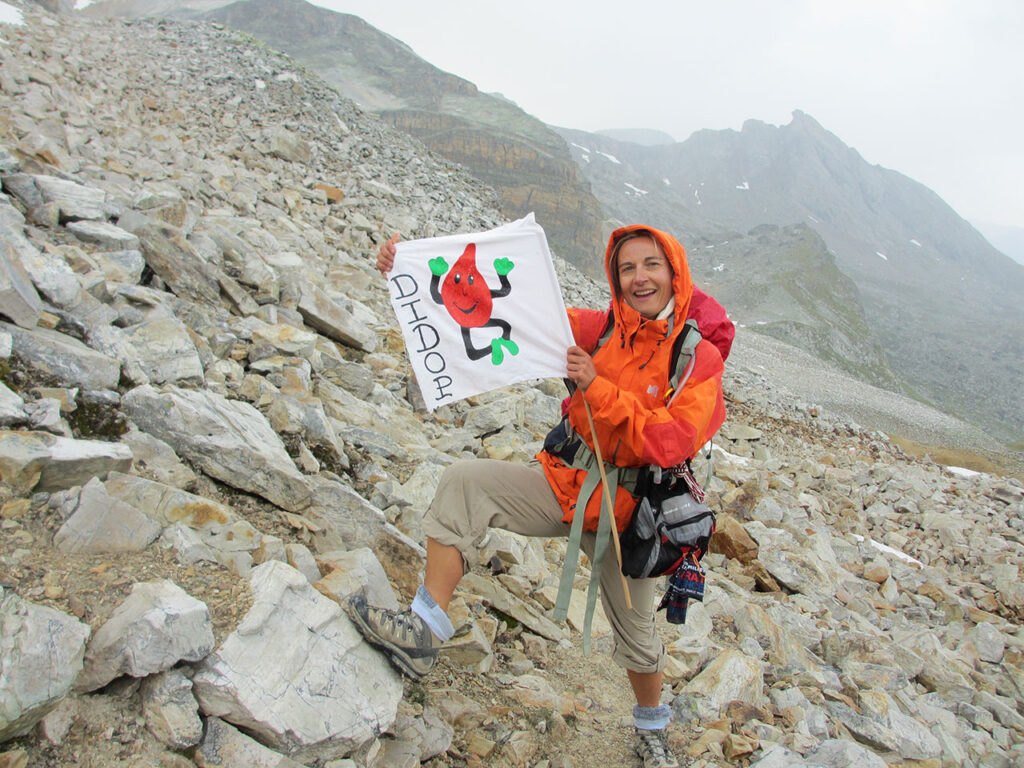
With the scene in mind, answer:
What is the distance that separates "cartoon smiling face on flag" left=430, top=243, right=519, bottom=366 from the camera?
3.84 m

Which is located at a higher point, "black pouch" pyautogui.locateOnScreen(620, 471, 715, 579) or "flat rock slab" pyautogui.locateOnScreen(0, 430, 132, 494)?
"black pouch" pyautogui.locateOnScreen(620, 471, 715, 579)

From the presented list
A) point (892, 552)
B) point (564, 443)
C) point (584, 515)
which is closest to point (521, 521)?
point (584, 515)

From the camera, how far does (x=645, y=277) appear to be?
3.39m

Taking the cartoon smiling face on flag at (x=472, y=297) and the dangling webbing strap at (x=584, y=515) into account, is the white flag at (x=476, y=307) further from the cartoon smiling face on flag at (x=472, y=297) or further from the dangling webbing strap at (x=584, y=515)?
the dangling webbing strap at (x=584, y=515)

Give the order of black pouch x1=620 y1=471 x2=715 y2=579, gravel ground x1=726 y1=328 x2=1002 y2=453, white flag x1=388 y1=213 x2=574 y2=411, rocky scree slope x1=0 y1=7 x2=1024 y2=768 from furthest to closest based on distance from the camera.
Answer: gravel ground x1=726 y1=328 x2=1002 y2=453 → white flag x1=388 y1=213 x2=574 y2=411 → black pouch x1=620 y1=471 x2=715 y2=579 → rocky scree slope x1=0 y1=7 x2=1024 y2=768

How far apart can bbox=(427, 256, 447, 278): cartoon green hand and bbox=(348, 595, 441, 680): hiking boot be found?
202 cm

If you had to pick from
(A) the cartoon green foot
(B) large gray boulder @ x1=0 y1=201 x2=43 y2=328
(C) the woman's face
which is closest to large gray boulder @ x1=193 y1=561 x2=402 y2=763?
(A) the cartoon green foot

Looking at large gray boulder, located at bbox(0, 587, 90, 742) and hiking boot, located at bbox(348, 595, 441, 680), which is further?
hiking boot, located at bbox(348, 595, 441, 680)

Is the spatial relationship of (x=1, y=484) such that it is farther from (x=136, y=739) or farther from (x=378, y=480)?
(x=378, y=480)

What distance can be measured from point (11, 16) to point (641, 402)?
25349 mm

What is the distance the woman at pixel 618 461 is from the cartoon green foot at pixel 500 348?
517 millimetres

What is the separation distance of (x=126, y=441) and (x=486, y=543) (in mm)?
2934

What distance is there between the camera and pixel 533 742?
358 centimetres

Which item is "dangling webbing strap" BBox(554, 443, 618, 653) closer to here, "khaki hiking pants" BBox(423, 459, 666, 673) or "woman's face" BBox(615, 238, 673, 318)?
"khaki hiking pants" BBox(423, 459, 666, 673)
